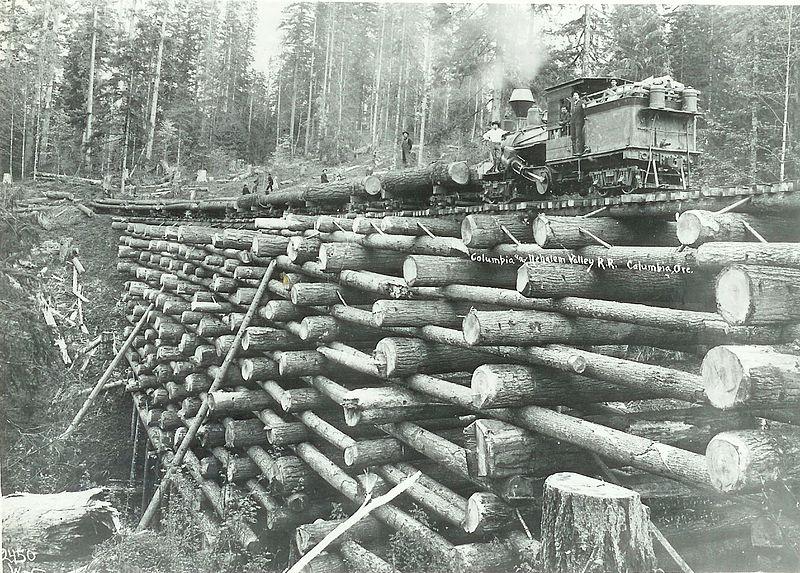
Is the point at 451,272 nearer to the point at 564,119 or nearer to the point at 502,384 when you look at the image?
the point at 502,384

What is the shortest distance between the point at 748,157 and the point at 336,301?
1389 centimetres

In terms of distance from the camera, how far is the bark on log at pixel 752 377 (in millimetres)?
3229

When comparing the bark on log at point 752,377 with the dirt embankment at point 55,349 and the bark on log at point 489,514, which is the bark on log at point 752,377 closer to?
the bark on log at point 489,514

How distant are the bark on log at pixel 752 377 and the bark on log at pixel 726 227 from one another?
903 mm

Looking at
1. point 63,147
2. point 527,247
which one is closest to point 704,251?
point 527,247

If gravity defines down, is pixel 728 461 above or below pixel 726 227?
below

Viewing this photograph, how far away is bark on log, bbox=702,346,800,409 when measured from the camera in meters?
3.23

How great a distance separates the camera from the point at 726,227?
161 inches

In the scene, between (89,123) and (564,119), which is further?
(89,123)

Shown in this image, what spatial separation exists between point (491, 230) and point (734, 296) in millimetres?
2640

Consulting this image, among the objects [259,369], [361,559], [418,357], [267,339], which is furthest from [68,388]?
[418,357]

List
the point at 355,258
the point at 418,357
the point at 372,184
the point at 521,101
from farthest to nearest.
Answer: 1. the point at 521,101
2. the point at 372,184
3. the point at 355,258
4. the point at 418,357

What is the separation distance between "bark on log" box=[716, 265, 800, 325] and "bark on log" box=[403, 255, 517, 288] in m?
2.95

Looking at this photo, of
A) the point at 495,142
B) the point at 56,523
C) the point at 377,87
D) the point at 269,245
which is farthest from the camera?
the point at 377,87
